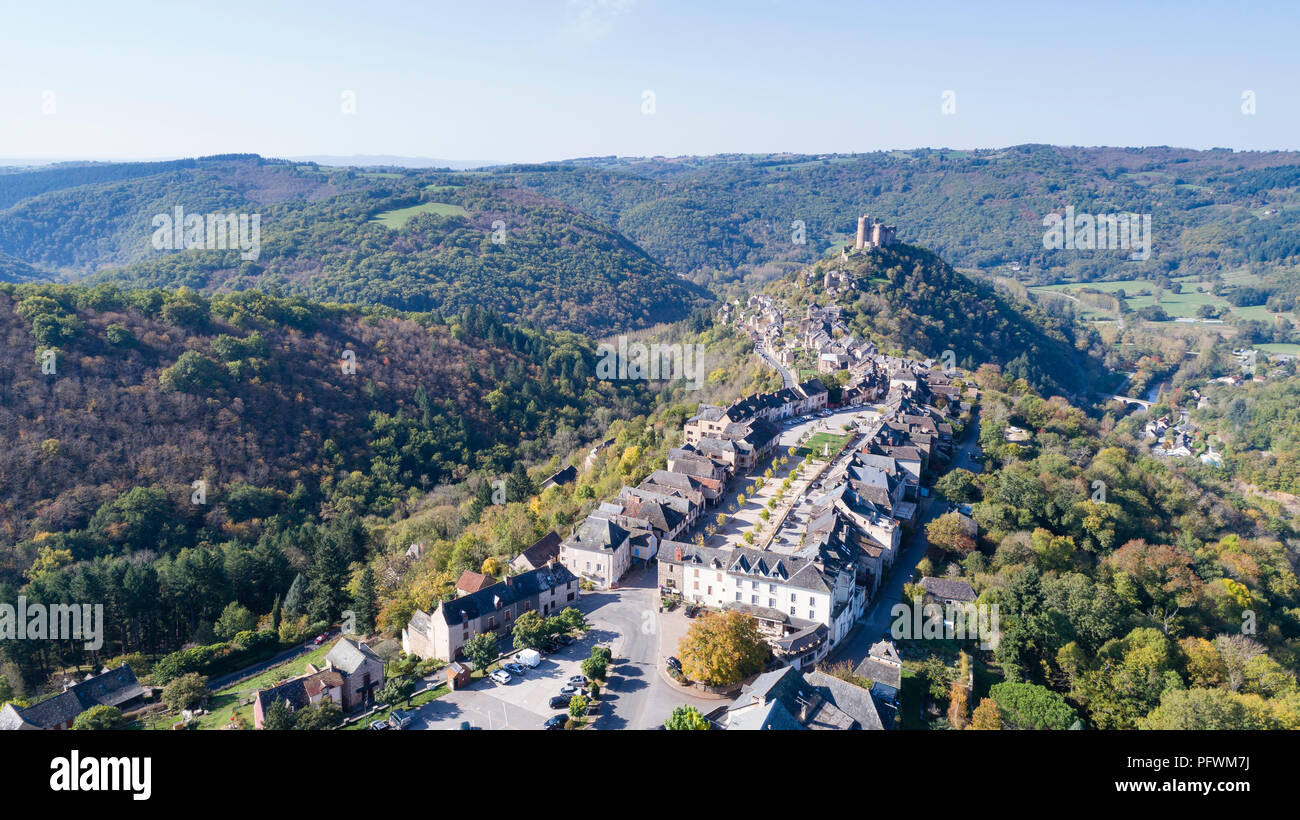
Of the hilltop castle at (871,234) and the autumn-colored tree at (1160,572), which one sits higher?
the hilltop castle at (871,234)

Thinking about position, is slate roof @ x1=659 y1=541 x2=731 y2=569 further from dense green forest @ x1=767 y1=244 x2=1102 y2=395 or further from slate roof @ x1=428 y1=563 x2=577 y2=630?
dense green forest @ x1=767 y1=244 x2=1102 y2=395

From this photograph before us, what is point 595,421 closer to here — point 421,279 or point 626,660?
point 626,660

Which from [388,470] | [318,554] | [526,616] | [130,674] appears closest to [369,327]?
[388,470]

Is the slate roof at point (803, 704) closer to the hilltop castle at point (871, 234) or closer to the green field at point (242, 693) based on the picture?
the green field at point (242, 693)

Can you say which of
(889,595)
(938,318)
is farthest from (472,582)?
(938,318)

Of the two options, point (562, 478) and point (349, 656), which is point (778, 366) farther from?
point (349, 656)

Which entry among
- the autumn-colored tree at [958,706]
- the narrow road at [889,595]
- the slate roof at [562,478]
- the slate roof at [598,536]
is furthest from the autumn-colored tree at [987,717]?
the slate roof at [562,478]

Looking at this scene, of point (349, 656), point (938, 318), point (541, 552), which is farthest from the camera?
point (938, 318)
